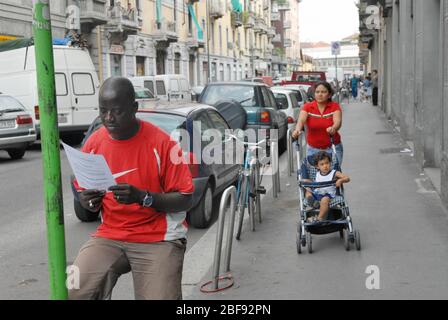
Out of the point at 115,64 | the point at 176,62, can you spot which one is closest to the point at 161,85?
the point at 115,64

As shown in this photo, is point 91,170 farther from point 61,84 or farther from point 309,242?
point 61,84

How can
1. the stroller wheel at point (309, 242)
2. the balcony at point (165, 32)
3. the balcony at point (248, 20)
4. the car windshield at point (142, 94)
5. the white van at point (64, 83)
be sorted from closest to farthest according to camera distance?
the stroller wheel at point (309, 242) < the white van at point (64, 83) < the car windshield at point (142, 94) < the balcony at point (165, 32) < the balcony at point (248, 20)

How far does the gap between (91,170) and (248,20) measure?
66.2 meters

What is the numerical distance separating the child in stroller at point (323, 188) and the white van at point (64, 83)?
12392mm

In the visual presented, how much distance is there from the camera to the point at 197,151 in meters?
7.97

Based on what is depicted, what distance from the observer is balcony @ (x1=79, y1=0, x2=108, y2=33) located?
31.3 m

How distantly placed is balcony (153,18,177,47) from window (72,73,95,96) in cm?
2248

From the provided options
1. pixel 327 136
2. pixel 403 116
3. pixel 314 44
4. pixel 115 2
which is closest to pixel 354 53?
pixel 314 44

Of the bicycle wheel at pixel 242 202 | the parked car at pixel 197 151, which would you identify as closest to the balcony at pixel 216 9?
the parked car at pixel 197 151

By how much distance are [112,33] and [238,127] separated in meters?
25.9

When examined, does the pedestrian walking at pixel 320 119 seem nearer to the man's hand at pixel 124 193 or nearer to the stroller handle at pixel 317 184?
the stroller handle at pixel 317 184

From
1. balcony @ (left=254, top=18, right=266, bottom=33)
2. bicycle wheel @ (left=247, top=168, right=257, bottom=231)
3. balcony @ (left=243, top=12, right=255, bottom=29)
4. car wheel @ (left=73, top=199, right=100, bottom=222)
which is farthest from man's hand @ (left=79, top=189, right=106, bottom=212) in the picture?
balcony @ (left=254, top=18, right=266, bottom=33)

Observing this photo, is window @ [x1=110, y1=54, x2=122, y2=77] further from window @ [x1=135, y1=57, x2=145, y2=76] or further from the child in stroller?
the child in stroller

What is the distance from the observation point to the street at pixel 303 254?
5492mm
